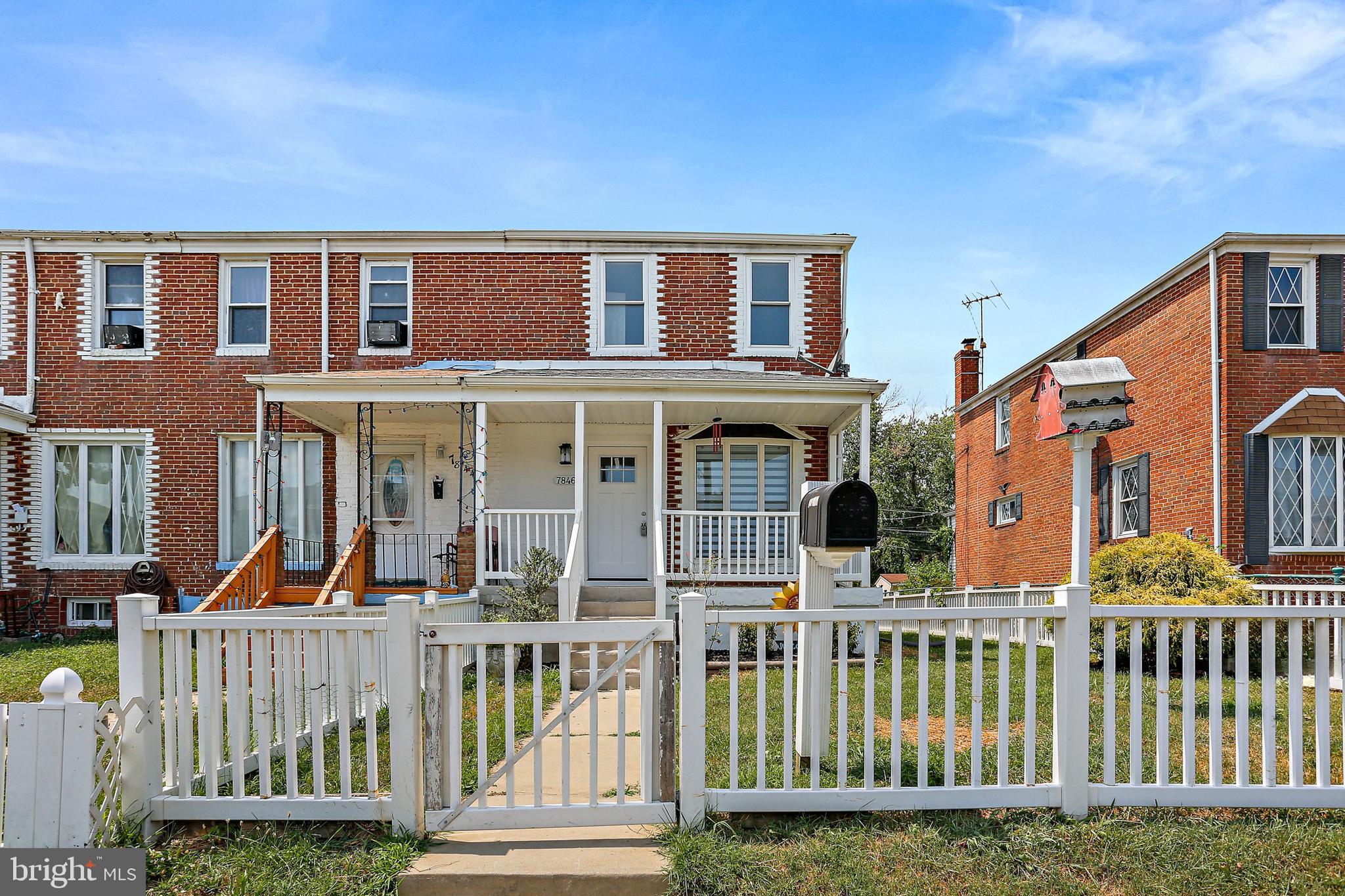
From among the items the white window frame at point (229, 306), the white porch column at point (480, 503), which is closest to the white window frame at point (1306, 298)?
the white porch column at point (480, 503)

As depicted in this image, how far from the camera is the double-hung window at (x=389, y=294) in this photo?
1456 cm

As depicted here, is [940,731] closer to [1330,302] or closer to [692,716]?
[692,716]

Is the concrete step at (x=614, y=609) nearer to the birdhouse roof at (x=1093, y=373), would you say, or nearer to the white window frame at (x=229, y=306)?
the white window frame at (x=229, y=306)

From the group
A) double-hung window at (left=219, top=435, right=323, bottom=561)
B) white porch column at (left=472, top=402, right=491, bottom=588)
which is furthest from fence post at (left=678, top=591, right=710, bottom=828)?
double-hung window at (left=219, top=435, right=323, bottom=561)

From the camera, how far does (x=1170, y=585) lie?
10.6 meters

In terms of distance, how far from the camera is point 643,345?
47.7 ft

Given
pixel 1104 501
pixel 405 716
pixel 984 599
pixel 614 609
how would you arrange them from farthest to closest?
pixel 984 599, pixel 1104 501, pixel 614 609, pixel 405 716

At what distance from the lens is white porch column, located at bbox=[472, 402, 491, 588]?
1180cm

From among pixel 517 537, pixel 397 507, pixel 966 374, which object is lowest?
pixel 517 537

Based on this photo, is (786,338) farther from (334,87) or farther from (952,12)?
(334,87)

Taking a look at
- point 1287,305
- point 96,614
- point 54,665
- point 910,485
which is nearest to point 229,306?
point 96,614

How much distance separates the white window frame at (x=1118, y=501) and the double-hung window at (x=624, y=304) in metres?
8.19

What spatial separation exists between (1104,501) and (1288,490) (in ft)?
12.8

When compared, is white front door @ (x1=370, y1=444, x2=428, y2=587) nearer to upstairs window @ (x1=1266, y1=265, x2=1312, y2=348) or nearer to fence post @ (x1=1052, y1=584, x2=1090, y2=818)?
fence post @ (x1=1052, y1=584, x2=1090, y2=818)
